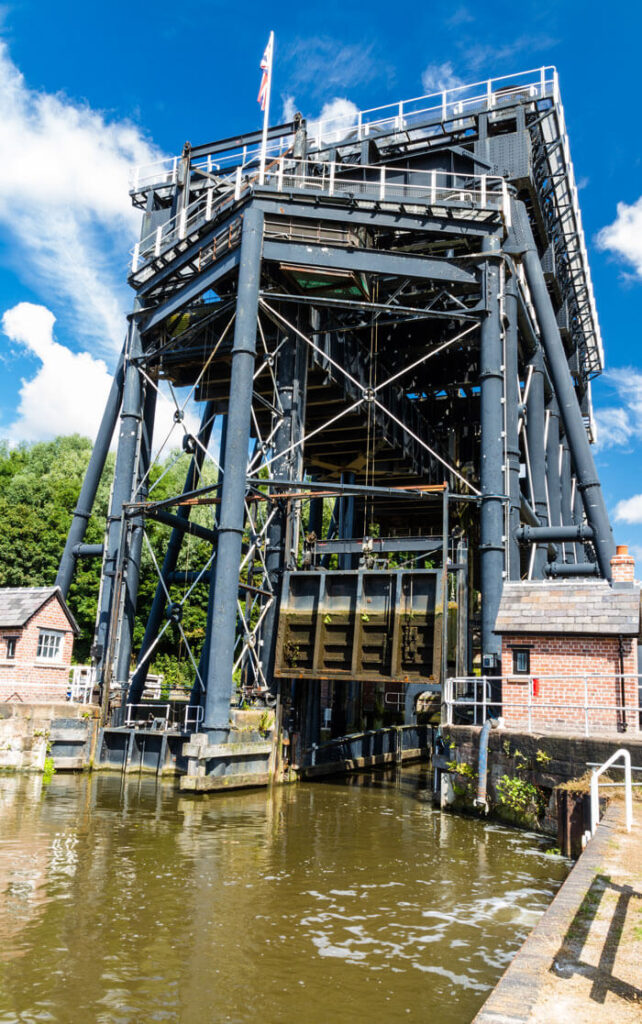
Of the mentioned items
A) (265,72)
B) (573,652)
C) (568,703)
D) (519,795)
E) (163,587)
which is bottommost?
(519,795)

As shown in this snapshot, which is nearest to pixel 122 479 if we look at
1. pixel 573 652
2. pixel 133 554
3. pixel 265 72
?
pixel 133 554

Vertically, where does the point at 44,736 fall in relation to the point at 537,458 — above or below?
below

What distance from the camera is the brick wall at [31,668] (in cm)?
2086

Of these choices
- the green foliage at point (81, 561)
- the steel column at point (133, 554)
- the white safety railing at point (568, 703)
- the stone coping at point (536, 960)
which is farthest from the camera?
the green foliage at point (81, 561)

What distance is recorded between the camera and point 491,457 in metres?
20.4

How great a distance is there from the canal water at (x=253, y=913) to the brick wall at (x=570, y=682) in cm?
257

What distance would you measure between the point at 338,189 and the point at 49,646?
54.8ft

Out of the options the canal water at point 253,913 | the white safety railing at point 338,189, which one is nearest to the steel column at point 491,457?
the white safety railing at point 338,189

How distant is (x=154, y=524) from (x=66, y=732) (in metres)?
26.3

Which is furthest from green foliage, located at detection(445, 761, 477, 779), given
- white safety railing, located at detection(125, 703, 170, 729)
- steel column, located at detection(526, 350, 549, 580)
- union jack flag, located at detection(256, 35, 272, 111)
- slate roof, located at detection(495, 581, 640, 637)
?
union jack flag, located at detection(256, 35, 272, 111)

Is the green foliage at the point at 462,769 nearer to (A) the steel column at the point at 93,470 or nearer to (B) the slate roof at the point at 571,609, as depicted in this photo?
(B) the slate roof at the point at 571,609

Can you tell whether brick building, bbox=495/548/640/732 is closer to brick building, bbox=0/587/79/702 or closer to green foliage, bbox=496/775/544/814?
green foliage, bbox=496/775/544/814

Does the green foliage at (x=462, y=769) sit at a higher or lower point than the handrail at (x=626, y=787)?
lower

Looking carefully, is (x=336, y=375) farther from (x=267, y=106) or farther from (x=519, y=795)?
(x=519, y=795)
